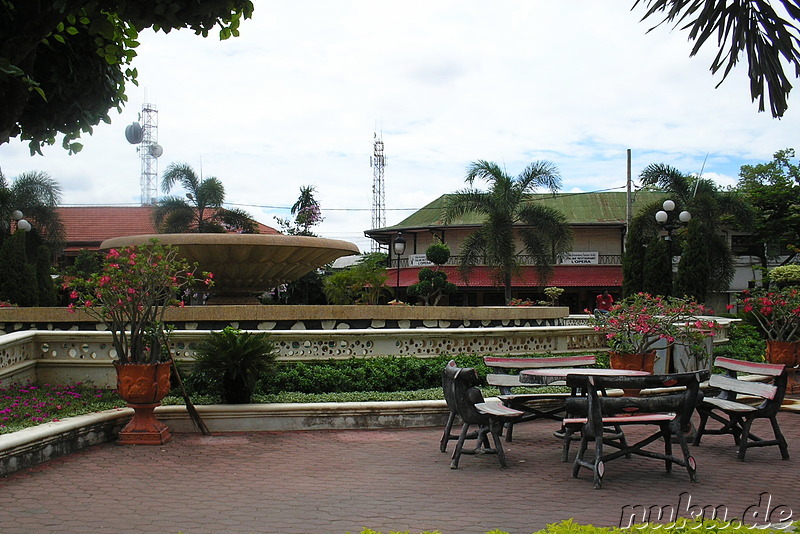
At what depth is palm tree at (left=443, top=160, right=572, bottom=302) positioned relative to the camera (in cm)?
3172

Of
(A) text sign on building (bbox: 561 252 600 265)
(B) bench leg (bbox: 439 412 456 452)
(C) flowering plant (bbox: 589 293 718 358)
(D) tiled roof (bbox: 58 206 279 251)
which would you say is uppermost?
(D) tiled roof (bbox: 58 206 279 251)

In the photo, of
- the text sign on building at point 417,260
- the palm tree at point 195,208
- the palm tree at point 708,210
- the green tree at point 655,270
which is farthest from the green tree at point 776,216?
the palm tree at point 195,208

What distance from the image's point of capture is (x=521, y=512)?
5.34 meters

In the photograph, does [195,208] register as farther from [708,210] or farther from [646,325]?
[646,325]

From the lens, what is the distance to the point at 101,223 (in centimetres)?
4259

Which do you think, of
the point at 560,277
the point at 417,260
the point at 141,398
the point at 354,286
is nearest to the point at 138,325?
the point at 141,398

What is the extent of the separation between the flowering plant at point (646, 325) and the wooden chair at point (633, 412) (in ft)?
12.1

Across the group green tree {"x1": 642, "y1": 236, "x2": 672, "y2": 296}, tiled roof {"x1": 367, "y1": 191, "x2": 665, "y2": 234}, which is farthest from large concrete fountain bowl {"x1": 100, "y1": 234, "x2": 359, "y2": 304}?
tiled roof {"x1": 367, "y1": 191, "x2": 665, "y2": 234}

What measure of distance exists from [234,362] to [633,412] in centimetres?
438

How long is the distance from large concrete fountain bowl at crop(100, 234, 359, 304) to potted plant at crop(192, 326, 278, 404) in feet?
10.3

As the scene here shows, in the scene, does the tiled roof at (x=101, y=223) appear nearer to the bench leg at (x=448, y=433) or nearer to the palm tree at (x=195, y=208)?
the palm tree at (x=195, y=208)

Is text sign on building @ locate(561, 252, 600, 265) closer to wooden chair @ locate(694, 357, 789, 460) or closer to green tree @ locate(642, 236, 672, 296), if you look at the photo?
green tree @ locate(642, 236, 672, 296)

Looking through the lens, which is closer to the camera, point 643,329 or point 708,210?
point 643,329

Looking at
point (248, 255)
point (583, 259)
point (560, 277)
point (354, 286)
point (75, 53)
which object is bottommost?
Answer: point (354, 286)
